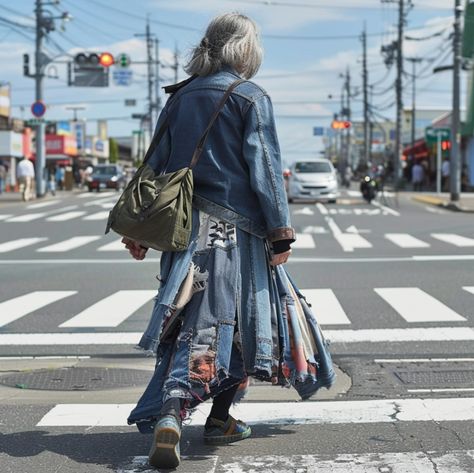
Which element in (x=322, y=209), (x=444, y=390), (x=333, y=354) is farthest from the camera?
(x=322, y=209)

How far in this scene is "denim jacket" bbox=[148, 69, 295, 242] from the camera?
162 inches

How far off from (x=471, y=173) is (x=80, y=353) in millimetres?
42805

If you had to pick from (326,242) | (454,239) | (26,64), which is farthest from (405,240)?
(26,64)

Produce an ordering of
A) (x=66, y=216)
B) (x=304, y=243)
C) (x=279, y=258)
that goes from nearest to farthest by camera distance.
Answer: (x=279, y=258)
(x=304, y=243)
(x=66, y=216)

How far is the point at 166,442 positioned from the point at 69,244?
14107 mm

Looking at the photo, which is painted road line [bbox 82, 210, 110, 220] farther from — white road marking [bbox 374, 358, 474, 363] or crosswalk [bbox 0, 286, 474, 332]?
white road marking [bbox 374, 358, 474, 363]

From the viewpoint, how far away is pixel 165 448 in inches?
153

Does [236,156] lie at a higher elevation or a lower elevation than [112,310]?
higher

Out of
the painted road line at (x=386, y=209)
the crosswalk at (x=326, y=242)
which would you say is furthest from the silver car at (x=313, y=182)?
the crosswalk at (x=326, y=242)

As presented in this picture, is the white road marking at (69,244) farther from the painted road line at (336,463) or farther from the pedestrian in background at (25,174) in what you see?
the pedestrian in background at (25,174)

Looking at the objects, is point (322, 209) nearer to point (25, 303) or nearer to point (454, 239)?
point (454, 239)

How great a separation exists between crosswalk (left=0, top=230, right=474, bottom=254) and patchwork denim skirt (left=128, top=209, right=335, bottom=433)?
12.0 metres

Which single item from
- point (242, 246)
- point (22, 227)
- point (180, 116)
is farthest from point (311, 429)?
point (22, 227)

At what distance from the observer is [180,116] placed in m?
4.22
